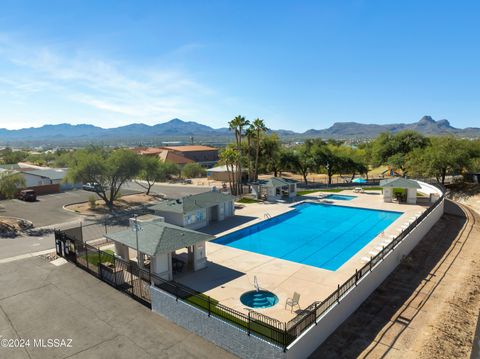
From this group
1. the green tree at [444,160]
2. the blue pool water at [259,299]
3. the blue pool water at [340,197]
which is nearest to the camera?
the blue pool water at [259,299]

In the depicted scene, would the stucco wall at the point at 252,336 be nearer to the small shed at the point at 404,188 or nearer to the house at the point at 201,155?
the small shed at the point at 404,188

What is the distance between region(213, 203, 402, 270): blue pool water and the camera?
25.0 meters

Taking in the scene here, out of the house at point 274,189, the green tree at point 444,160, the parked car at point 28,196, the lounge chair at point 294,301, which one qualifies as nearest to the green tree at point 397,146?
the green tree at point 444,160

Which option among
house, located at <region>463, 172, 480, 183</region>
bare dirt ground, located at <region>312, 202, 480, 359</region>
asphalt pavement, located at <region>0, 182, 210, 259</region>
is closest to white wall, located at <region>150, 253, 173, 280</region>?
bare dirt ground, located at <region>312, 202, 480, 359</region>

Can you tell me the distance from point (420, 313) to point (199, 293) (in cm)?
1122

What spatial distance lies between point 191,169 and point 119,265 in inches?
2426

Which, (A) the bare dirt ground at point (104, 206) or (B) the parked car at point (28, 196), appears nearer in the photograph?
(A) the bare dirt ground at point (104, 206)

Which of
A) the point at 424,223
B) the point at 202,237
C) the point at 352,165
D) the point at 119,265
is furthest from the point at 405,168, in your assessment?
the point at 119,265

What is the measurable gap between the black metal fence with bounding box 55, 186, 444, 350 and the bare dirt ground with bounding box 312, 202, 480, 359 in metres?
1.41

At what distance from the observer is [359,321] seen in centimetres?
1575

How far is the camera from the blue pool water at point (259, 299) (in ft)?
55.1

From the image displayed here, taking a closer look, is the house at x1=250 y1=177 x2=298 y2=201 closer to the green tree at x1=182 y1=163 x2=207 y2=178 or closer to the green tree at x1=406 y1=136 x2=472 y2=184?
the green tree at x1=406 y1=136 x2=472 y2=184

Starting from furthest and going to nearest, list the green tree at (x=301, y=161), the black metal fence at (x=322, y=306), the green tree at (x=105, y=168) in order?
1. the green tree at (x=301, y=161)
2. the green tree at (x=105, y=168)
3. the black metal fence at (x=322, y=306)

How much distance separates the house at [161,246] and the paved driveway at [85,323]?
7.95 ft
